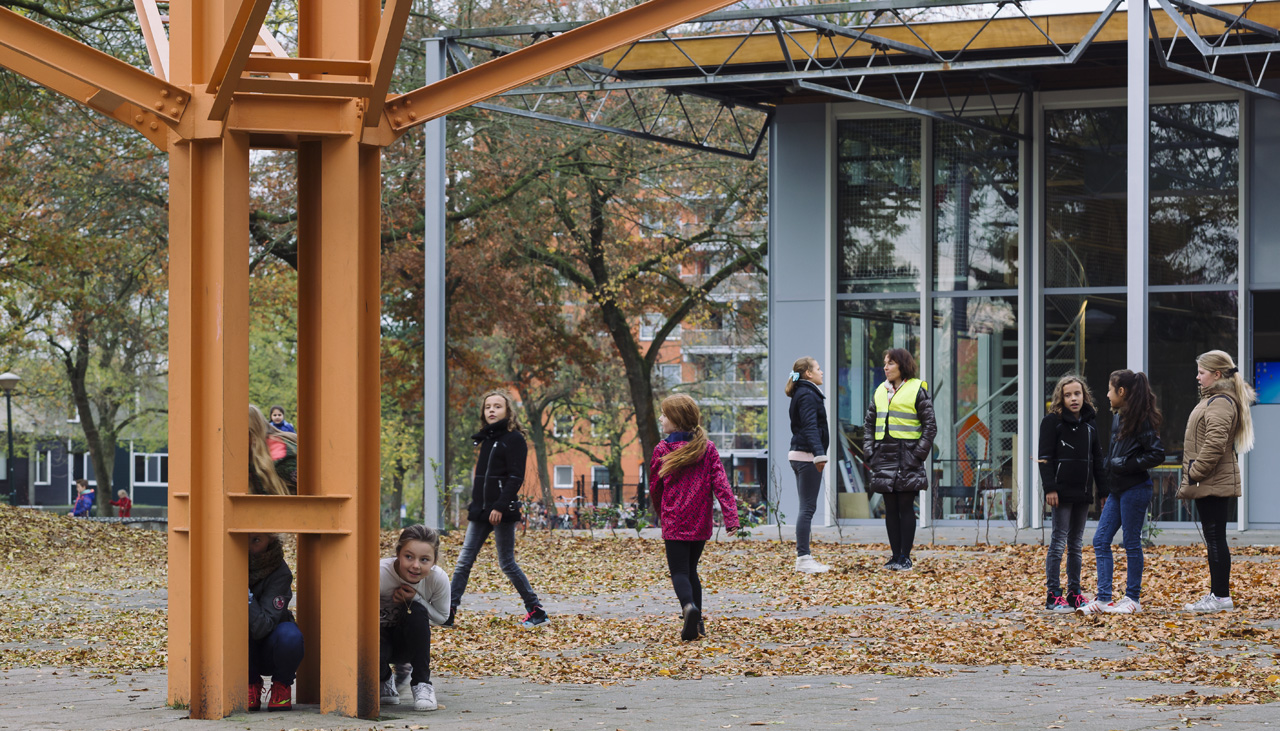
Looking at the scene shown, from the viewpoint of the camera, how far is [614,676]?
291 inches

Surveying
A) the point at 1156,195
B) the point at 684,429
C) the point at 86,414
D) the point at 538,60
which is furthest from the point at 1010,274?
the point at 86,414

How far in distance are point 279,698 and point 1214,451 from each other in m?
6.13

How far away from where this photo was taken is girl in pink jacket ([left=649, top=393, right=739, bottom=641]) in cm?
883

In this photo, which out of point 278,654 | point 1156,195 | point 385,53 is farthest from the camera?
point 1156,195

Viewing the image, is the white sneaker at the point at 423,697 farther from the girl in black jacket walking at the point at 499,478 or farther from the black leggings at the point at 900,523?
the black leggings at the point at 900,523

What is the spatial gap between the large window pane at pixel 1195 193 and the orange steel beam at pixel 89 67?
49.5 ft

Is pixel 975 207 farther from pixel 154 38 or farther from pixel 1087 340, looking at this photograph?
pixel 154 38

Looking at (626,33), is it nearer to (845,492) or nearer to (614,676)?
(614,676)

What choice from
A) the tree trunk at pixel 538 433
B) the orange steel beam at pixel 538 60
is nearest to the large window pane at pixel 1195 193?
the orange steel beam at pixel 538 60

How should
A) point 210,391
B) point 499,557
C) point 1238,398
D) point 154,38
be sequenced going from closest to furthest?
point 210,391, point 154,38, point 499,557, point 1238,398

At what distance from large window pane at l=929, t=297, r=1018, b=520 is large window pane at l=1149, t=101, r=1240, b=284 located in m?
2.00

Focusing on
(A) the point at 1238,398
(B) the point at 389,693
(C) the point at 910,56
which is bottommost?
(B) the point at 389,693

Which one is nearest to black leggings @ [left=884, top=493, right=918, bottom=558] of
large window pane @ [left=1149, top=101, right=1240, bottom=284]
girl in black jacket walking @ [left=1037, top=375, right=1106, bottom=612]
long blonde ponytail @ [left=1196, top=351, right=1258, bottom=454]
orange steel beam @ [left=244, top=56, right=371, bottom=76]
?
girl in black jacket walking @ [left=1037, top=375, right=1106, bottom=612]

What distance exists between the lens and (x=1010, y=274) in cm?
1928
